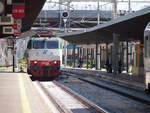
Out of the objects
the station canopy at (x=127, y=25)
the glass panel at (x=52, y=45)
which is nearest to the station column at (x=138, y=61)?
the station canopy at (x=127, y=25)

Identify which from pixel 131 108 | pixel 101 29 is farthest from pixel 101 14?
pixel 131 108

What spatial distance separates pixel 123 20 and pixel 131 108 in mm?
11936

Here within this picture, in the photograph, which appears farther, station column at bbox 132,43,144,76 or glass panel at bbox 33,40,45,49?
glass panel at bbox 33,40,45,49

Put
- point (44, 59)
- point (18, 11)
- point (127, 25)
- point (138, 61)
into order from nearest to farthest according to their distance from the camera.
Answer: point (18, 11) < point (138, 61) < point (127, 25) < point (44, 59)

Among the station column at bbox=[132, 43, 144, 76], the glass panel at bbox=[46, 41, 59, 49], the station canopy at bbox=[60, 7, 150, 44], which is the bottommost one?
the station column at bbox=[132, 43, 144, 76]

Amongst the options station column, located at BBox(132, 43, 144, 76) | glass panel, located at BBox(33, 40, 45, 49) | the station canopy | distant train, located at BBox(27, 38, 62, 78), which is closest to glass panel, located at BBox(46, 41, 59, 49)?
distant train, located at BBox(27, 38, 62, 78)

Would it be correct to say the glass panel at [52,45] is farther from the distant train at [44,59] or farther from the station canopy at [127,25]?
the station canopy at [127,25]

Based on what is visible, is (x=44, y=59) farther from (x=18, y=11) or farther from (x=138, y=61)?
(x=18, y=11)

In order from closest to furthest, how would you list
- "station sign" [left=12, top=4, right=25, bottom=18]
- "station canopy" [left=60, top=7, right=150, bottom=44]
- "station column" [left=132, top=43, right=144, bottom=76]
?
"station sign" [left=12, top=4, right=25, bottom=18]
"station canopy" [left=60, top=7, right=150, bottom=44]
"station column" [left=132, top=43, right=144, bottom=76]

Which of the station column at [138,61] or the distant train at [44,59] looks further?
the distant train at [44,59]

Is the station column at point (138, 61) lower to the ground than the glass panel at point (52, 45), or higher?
lower

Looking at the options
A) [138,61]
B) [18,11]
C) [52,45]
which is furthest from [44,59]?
[18,11]

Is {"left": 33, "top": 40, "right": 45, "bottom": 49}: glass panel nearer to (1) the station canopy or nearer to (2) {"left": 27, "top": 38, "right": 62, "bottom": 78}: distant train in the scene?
(2) {"left": 27, "top": 38, "right": 62, "bottom": 78}: distant train

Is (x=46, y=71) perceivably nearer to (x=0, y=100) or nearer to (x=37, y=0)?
(x=37, y=0)
